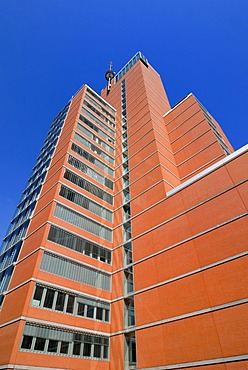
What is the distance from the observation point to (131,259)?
22.3m

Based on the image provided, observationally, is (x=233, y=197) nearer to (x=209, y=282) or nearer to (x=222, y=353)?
(x=209, y=282)

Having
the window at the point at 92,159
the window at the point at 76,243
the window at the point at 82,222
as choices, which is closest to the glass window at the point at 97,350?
the window at the point at 76,243

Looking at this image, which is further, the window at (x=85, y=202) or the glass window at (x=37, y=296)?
the window at (x=85, y=202)

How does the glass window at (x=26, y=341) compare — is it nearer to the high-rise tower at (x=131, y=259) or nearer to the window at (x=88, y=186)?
the high-rise tower at (x=131, y=259)

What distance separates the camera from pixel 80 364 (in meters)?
16.3

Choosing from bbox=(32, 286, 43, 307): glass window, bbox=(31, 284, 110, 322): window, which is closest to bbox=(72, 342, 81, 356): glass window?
bbox=(31, 284, 110, 322): window

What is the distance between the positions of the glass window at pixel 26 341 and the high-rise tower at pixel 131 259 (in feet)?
0.23

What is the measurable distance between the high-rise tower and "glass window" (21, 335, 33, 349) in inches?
2.7

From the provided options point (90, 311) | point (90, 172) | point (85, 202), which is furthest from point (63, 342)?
point (90, 172)

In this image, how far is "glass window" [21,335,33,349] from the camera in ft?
47.9

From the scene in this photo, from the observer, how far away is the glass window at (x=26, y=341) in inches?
575

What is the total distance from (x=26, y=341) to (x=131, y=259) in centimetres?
1043

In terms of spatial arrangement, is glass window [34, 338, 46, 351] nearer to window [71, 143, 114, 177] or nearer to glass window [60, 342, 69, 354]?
glass window [60, 342, 69, 354]

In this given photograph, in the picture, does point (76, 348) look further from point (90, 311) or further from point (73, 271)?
point (73, 271)
